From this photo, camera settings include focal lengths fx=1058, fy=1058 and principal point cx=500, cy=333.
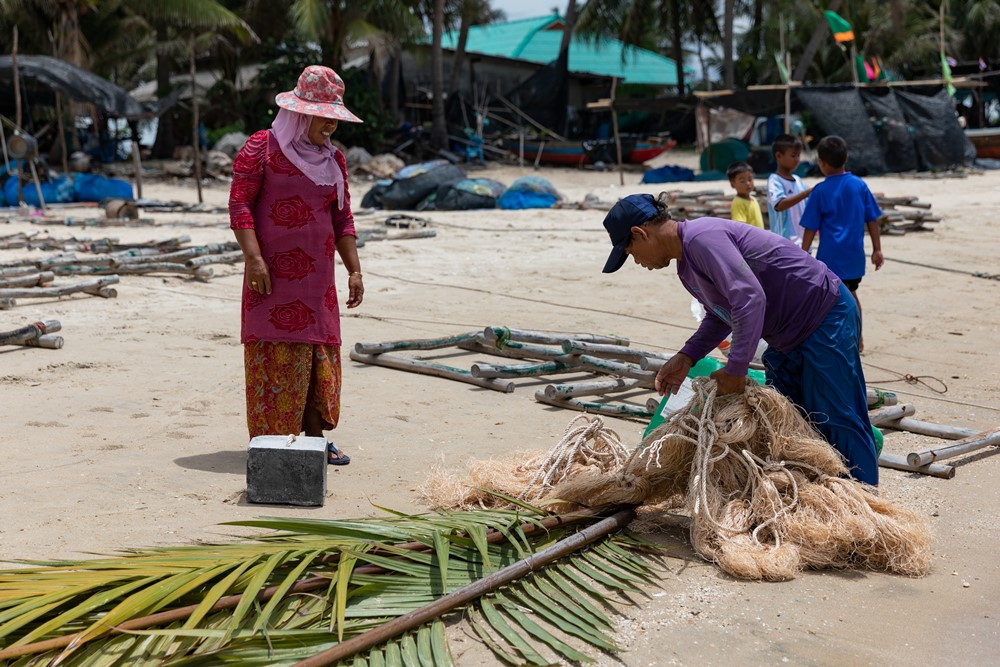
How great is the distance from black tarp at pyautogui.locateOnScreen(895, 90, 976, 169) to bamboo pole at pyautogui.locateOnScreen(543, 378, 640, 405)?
796 inches

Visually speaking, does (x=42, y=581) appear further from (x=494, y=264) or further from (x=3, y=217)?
(x=3, y=217)

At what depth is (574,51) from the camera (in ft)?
131

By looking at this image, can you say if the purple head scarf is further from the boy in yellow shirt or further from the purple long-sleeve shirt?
the boy in yellow shirt

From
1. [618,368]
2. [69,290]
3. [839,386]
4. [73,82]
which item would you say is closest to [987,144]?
[73,82]

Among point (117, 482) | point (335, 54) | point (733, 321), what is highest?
point (335, 54)

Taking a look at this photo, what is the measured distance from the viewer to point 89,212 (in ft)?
57.8

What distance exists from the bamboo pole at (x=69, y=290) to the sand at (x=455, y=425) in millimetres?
103

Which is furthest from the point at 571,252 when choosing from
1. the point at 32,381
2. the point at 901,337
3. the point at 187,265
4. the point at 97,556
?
the point at 97,556

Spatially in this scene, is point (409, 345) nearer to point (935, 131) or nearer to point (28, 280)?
point (28, 280)

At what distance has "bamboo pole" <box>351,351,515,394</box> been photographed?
559cm

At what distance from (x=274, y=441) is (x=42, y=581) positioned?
1260 millimetres

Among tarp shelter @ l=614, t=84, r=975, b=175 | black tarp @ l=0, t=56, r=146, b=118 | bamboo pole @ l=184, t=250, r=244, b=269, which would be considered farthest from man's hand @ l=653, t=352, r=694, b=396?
tarp shelter @ l=614, t=84, r=975, b=175

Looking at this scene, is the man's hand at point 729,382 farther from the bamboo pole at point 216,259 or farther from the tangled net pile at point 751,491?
the bamboo pole at point 216,259

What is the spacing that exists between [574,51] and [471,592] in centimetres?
3882
